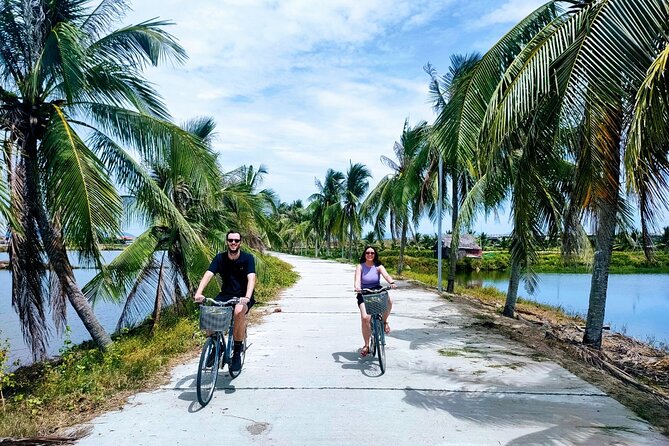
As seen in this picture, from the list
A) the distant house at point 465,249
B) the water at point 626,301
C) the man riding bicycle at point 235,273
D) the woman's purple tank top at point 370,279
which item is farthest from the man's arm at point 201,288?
the distant house at point 465,249

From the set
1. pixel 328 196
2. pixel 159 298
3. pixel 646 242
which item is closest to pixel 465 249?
pixel 328 196

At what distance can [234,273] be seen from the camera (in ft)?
19.4

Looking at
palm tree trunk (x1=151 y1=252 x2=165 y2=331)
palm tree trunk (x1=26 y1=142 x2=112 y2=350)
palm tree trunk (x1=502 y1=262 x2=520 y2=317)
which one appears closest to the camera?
palm tree trunk (x1=26 y1=142 x2=112 y2=350)

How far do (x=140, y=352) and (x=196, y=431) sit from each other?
3.40 metres

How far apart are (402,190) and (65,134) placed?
1402cm

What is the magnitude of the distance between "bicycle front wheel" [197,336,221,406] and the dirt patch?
4.25 m

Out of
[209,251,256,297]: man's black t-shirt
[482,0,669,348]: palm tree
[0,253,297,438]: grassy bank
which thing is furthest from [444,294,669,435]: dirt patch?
[0,253,297,438]: grassy bank

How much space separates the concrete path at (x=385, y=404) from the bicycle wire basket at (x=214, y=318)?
2.56ft

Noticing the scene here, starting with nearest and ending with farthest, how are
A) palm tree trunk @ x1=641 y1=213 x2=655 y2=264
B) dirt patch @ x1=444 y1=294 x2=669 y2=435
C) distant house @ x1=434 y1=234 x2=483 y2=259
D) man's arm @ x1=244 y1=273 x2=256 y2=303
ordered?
dirt patch @ x1=444 y1=294 x2=669 y2=435, man's arm @ x1=244 y1=273 x2=256 y2=303, palm tree trunk @ x1=641 y1=213 x2=655 y2=264, distant house @ x1=434 y1=234 x2=483 y2=259

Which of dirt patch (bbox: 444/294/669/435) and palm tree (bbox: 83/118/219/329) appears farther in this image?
palm tree (bbox: 83/118/219/329)

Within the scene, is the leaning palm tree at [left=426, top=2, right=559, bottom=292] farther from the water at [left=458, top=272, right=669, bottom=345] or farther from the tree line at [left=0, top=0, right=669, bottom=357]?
the water at [left=458, top=272, right=669, bottom=345]

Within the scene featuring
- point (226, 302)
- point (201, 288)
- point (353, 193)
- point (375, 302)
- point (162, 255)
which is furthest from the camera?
point (353, 193)

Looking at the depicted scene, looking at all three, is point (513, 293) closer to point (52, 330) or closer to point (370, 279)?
point (370, 279)

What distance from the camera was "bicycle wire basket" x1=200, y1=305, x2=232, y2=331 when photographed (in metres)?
5.21
